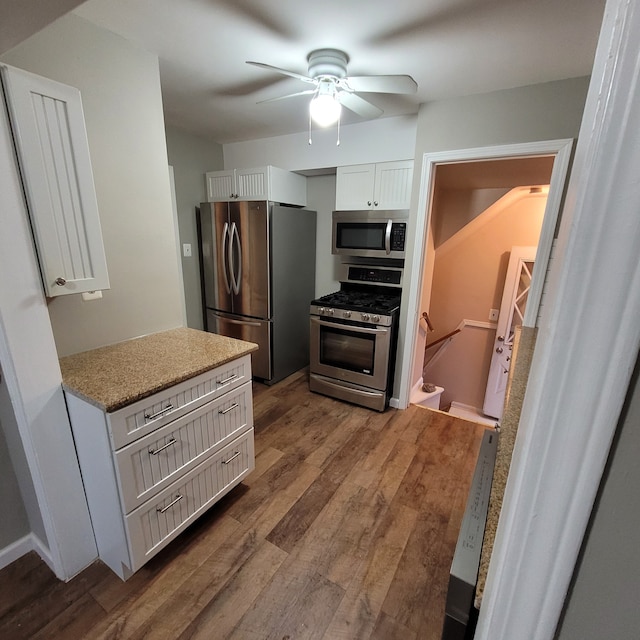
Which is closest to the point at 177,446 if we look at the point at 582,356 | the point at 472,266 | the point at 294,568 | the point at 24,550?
the point at 294,568

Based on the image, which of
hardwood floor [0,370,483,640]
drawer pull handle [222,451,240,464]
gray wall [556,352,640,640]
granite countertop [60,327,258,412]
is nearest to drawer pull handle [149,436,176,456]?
granite countertop [60,327,258,412]

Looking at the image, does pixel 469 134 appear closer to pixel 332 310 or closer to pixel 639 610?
pixel 332 310

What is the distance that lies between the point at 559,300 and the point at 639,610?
1.13 ft

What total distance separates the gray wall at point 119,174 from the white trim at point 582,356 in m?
1.89

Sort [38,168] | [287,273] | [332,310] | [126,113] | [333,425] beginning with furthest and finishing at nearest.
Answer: [287,273], [332,310], [333,425], [126,113], [38,168]

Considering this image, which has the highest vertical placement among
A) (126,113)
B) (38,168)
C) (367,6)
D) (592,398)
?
(367,6)

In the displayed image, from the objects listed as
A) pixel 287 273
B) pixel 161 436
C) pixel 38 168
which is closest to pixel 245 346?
pixel 161 436

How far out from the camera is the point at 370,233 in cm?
281

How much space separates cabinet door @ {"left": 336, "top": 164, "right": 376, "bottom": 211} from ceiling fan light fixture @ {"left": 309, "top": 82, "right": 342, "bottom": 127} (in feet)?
3.16

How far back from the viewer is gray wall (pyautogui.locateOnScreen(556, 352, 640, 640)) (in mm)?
337

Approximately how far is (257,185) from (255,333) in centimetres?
138

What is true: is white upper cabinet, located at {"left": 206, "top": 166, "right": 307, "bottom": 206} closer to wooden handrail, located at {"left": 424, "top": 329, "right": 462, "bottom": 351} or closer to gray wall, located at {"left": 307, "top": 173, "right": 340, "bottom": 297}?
gray wall, located at {"left": 307, "top": 173, "right": 340, "bottom": 297}

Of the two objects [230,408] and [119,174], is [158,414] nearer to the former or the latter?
[230,408]

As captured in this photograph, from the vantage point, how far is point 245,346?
1.76 m
